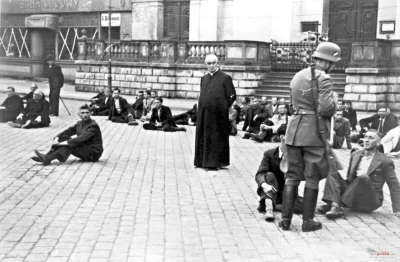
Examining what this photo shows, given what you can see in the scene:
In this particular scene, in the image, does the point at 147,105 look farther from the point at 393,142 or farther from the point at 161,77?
the point at 393,142

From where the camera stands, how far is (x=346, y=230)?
7473 mm

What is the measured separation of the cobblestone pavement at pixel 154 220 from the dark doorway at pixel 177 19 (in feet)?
78.4

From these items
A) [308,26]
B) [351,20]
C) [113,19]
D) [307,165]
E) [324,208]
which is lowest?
[324,208]

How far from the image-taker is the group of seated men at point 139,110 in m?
18.7

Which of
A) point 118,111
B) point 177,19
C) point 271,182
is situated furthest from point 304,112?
point 177,19

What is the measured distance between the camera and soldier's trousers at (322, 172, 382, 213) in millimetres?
8242

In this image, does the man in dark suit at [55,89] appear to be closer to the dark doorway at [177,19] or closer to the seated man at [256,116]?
the seated man at [256,116]

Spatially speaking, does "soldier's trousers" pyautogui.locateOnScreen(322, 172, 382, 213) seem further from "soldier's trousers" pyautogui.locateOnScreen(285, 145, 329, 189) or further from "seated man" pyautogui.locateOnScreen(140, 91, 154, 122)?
"seated man" pyautogui.locateOnScreen(140, 91, 154, 122)

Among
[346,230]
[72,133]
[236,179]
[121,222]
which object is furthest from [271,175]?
[72,133]

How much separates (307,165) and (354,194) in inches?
53.3

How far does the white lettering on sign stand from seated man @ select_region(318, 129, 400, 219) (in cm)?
3229

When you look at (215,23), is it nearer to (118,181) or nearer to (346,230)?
(118,181)

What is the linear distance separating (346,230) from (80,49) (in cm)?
2730

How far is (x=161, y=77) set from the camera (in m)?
29.8
